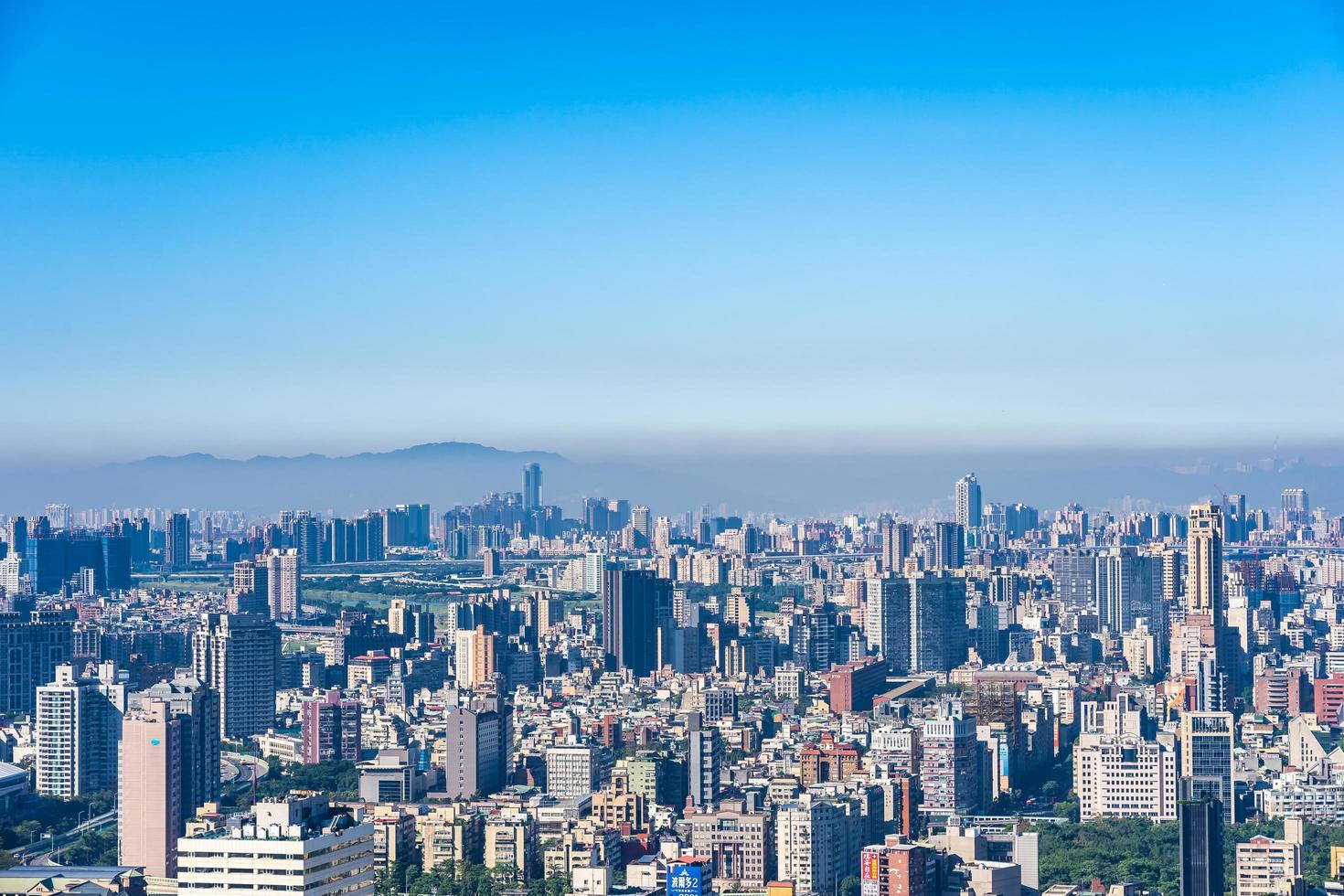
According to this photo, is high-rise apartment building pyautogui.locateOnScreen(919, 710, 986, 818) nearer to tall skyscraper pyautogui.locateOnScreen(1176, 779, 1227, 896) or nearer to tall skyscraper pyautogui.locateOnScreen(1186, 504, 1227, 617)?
tall skyscraper pyautogui.locateOnScreen(1176, 779, 1227, 896)

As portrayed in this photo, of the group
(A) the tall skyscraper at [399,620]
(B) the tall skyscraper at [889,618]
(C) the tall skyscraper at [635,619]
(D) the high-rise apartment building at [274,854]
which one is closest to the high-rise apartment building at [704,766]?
(D) the high-rise apartment building at [274,854]

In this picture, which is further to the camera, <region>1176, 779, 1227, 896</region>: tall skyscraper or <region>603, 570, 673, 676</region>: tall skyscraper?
<region>603, 570, 673, 676</region>: tall skyscraper

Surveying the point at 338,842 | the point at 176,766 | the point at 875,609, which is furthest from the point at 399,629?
the point at 338,842

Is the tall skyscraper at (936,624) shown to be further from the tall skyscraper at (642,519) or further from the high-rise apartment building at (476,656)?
the tall skyscraper at (642,519)

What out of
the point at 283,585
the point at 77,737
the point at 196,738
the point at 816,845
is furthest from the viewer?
the point at 283,585

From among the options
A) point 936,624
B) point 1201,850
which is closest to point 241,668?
point 936,624

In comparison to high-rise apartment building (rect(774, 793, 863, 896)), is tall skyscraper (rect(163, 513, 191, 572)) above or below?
above

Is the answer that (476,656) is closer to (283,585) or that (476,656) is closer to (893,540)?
(283,585)

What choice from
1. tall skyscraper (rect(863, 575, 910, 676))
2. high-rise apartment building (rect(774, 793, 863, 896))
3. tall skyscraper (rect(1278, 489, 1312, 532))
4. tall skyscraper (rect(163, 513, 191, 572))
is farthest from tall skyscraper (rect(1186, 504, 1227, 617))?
tall skyscraper (rect(163, 513, 191, 572))
